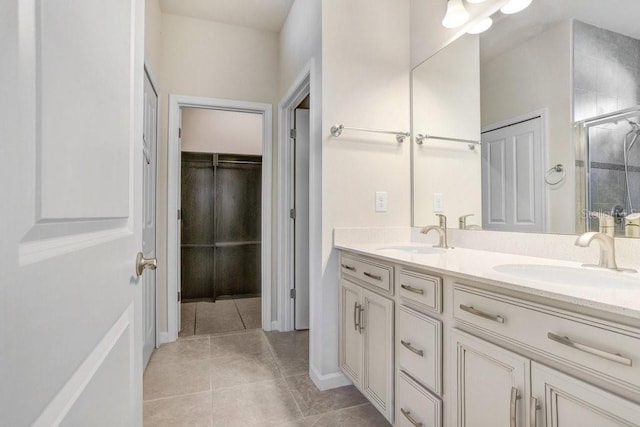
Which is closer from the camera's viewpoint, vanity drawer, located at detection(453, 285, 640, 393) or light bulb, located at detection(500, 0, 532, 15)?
vanity drawer, located at detection(453, 285, 640, 393)

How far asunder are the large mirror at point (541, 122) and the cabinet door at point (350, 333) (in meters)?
0.70

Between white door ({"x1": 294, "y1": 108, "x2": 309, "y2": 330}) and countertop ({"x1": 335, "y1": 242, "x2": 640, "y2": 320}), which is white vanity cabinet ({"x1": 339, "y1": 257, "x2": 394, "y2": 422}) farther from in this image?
white door ({"x1": 294, "y1": 108, "x2": 309, "y2": 330})

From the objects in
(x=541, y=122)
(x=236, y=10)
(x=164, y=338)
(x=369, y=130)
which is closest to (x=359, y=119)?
(x=369, y=130)

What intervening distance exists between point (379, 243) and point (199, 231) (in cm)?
276

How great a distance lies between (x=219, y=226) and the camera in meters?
4.13

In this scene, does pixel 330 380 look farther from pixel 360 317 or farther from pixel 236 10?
pixel 236 10

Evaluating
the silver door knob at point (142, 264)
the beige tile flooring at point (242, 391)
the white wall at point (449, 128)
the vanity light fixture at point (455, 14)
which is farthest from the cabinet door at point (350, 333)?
the vanity light fixture at point (455, 14)

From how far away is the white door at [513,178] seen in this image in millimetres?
1430

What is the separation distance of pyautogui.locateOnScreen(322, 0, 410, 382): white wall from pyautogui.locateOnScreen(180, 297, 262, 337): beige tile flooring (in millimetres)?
1356

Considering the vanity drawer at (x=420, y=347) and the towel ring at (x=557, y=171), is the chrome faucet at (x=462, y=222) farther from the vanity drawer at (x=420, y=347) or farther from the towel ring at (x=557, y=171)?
the vanity drawer at (x=420, y=347)

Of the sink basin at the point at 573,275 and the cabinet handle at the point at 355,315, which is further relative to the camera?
the cabinet handle at the point at 355,315

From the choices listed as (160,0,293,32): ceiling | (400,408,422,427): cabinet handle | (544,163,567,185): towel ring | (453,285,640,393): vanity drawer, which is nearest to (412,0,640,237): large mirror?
(544,163,567,185): towel ring

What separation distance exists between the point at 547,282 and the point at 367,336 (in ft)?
2.77

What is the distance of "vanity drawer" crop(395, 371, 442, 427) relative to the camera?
3.85 ft
